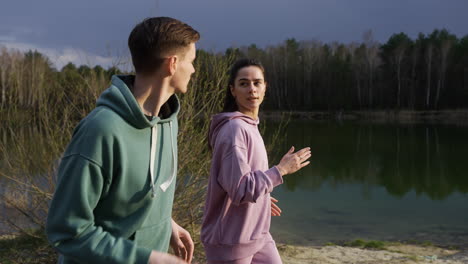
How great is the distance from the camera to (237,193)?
2047 millimetres

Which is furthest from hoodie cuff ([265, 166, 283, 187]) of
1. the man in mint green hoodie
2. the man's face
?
the man's face

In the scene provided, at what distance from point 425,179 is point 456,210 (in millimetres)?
3718

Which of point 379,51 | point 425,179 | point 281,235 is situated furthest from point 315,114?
point 281,235

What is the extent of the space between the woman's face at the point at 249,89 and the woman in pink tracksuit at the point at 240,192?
0.43 ft

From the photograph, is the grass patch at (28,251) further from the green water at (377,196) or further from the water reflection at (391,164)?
the water reflection at (391,164)

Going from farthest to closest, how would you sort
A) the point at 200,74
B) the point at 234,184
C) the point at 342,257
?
the point at 342,257, the point at 200,74, the point at 234,184

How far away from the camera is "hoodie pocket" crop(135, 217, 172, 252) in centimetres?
135

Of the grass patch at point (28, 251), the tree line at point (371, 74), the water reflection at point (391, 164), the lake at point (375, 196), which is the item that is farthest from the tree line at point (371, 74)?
the grass patch at point (28, 251)

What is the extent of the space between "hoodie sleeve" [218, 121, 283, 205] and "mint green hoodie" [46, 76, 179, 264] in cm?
66

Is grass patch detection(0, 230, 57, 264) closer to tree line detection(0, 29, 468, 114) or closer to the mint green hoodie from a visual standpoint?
the mint green hoodie

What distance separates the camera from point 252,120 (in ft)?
7.64

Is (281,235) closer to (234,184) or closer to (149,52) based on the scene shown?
(234,184)

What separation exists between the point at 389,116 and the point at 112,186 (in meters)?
41.2

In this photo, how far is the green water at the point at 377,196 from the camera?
8.57 metres
